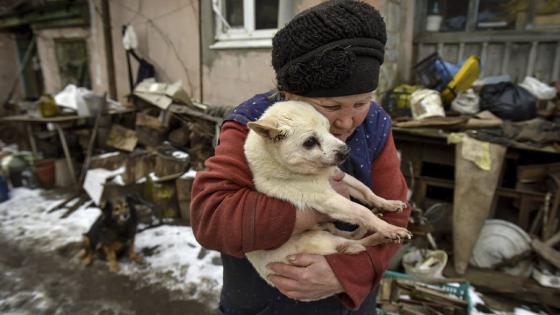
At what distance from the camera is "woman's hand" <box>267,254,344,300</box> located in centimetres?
133

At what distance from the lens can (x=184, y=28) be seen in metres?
6.61

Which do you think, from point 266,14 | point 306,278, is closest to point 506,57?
point 266,14

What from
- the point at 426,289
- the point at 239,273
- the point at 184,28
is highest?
the point at 184,28

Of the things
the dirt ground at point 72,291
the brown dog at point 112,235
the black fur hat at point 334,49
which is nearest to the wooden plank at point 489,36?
the black fur hat at point 334,49

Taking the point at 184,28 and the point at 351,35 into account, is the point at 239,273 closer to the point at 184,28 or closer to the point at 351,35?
the point at 351,35

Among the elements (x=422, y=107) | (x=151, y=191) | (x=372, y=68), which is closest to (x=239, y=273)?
(x=372, y=68)

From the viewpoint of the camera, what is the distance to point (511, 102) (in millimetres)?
4137

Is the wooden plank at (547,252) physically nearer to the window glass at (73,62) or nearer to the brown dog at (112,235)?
the brown dog at (112,235)

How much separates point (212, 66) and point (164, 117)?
4.54 feet

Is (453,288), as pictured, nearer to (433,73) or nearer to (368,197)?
(433,73)

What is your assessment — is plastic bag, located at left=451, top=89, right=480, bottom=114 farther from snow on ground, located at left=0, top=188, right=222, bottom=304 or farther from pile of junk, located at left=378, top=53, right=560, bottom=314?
snow on ground, located at left=0, top=188, right=222, bottom=304

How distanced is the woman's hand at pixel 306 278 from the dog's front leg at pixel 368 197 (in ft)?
1.06

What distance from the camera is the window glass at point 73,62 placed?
8898 mm

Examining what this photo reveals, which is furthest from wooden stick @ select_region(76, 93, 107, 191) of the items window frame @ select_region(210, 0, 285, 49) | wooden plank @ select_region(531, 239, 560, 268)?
wooden plank @ select_region(531, 239, 560, 268)
